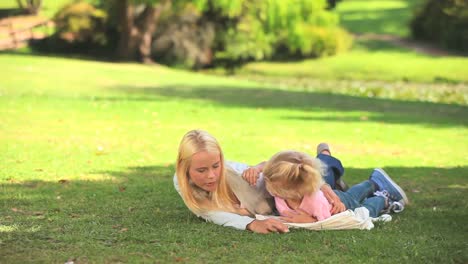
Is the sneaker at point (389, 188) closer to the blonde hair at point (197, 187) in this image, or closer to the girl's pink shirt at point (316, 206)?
the girl's pink shirt at point (316, 206)

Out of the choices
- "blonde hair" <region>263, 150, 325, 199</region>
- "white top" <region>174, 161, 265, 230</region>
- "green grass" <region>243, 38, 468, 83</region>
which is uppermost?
"blonde hair" <region>263, 150, 325, 199</region>

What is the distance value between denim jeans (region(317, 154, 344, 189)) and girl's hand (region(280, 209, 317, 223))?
827 mm

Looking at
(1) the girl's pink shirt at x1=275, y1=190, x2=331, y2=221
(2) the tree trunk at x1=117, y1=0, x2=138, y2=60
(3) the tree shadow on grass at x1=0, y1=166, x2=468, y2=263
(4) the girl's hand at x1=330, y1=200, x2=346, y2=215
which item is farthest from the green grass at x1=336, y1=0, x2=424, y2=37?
(1) the girl's pink shirt at x1=275, y1=190, x2=331, y2=221

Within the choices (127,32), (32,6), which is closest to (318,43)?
(127,32)

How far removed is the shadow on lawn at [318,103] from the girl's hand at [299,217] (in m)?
9.46

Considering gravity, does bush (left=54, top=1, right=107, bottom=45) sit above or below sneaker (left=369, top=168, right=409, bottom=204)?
below

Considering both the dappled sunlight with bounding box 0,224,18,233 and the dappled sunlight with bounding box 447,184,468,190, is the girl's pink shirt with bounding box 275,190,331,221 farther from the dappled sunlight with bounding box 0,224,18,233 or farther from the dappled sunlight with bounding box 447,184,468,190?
the dappled sunlight with bounding box 447,184,468,190

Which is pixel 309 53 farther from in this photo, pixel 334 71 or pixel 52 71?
pixel 52 71

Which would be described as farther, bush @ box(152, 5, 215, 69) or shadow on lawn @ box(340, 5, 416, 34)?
shadow on lawn @ box(340, 5, 416, 34)

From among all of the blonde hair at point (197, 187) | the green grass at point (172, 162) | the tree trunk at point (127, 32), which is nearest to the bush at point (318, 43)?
the tree trunk at point (127, 32)

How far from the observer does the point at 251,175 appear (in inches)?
260

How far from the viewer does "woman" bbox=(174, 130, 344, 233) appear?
20.1 feet

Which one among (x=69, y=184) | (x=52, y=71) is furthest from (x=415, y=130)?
(x=52, y=71)

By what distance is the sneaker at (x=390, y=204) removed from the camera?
7.07 metres
